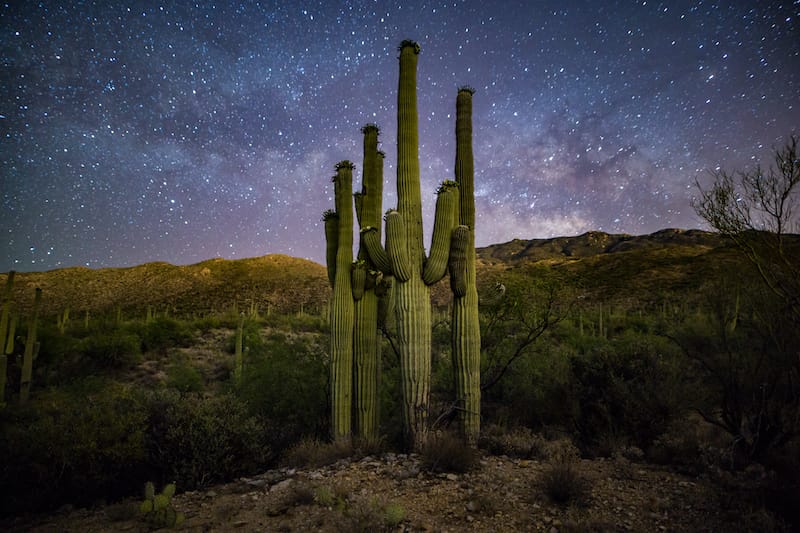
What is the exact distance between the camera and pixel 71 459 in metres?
5.33

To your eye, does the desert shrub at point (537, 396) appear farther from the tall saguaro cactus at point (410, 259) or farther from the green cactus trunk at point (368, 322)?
the green cactus trunk at point (368, 322)

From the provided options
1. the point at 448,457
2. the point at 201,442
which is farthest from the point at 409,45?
the point at 201,442

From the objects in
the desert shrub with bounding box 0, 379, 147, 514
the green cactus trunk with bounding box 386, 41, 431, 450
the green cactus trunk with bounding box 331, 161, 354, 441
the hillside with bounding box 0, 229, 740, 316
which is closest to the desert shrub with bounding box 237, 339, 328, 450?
the green cactus trunk with bounding box 331, 161, 354, 441

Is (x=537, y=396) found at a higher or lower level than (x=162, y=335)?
lower

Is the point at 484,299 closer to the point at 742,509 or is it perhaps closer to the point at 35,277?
the point at 742,509

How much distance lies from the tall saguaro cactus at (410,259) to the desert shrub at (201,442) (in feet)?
8.97

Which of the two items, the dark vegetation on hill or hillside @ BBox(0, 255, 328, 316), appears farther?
hillside @ BBox(0, 255, 328, 316)

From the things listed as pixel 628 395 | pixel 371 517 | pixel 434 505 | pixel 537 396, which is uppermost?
pixel 628 395

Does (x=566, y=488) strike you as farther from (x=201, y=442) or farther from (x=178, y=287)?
(x=178, y=287)

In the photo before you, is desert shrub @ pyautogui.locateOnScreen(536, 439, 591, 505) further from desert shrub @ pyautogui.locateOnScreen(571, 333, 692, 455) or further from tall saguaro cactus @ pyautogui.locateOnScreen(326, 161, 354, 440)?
tall saguaro cactus @ pyautogui.locateOnScreen(326, 161, 354, 440)

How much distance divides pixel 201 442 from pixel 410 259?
181 inches

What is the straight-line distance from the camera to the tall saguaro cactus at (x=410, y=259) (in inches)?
263

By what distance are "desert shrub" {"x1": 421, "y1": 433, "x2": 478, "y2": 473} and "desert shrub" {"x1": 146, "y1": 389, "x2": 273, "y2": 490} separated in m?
2.97

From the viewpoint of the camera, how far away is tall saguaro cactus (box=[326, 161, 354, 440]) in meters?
7.21
